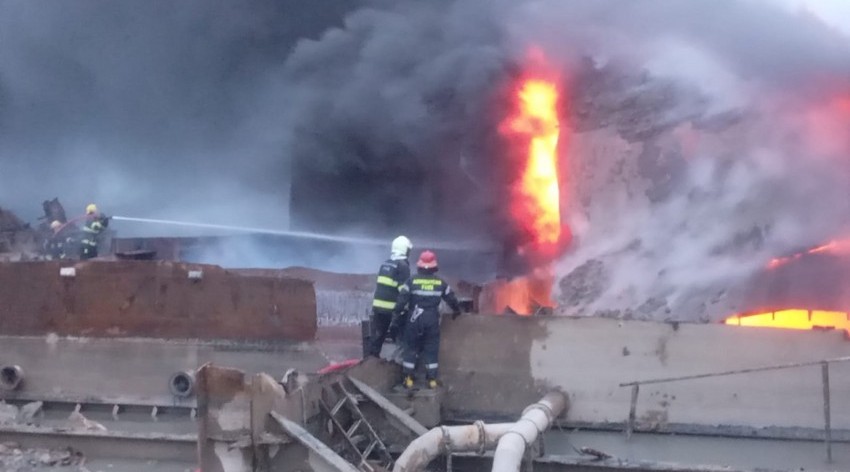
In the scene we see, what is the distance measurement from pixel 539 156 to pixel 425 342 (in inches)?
247

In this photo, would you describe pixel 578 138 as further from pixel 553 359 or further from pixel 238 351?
pixel 238 351

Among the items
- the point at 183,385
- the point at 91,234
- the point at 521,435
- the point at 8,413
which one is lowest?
the point at 8,413

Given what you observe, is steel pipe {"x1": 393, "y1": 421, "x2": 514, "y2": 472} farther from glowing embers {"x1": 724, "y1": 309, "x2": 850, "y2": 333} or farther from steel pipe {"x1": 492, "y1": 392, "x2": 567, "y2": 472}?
glowing embers {"x1": 724, "y1": 309, "x2": 850, "y2": 333}

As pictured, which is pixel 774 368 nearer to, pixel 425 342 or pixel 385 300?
pixel 425 342

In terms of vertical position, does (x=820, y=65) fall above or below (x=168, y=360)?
above

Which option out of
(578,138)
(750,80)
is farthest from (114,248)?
(750,80)

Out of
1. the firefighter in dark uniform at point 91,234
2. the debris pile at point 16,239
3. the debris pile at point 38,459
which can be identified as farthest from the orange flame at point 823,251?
the debris pile at point 16,239

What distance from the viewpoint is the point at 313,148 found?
54.7 ft

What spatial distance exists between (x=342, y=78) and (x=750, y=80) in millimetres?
8337

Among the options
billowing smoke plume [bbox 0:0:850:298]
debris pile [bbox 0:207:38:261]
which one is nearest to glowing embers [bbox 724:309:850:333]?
billowing smoke plume [bbox 0:0:850:298]

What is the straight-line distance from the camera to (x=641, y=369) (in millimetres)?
7207

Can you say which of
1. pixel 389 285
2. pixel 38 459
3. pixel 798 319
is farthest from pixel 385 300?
pixel 798 319

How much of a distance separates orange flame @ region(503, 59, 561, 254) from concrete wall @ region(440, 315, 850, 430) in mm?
5082

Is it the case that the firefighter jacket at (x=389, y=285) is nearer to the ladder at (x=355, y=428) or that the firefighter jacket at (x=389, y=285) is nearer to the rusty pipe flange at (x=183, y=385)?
the ladder at (x=355, y=428)
